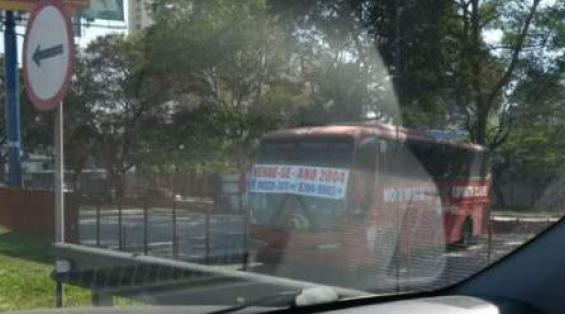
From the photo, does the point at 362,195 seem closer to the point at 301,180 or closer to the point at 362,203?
the point at 362,203

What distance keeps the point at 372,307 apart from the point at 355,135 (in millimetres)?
1705

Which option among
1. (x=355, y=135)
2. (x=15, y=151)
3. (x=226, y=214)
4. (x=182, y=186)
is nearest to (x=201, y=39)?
(x=182, y=186)

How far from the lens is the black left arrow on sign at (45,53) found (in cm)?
491

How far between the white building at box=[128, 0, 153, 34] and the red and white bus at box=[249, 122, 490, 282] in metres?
3.11

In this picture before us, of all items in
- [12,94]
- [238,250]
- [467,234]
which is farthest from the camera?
[12,94]

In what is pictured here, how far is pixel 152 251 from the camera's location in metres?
4.77

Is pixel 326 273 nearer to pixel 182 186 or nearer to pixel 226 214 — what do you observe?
pixel 226 214

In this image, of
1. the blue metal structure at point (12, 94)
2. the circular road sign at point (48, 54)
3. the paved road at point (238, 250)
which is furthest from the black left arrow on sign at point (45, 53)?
the blue metal structure at point (12, 94)

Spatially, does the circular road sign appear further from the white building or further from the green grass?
the white building

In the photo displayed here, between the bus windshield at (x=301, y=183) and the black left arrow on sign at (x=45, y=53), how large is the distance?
126 centimetres

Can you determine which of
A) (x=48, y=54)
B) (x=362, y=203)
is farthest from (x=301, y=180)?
(x=48, y=54)

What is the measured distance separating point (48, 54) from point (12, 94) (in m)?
14.1

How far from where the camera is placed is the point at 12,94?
18.4 metres

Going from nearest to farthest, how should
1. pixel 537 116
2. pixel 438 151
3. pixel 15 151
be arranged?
pixel 537 116, pixel 438 151, pixel 15 151
